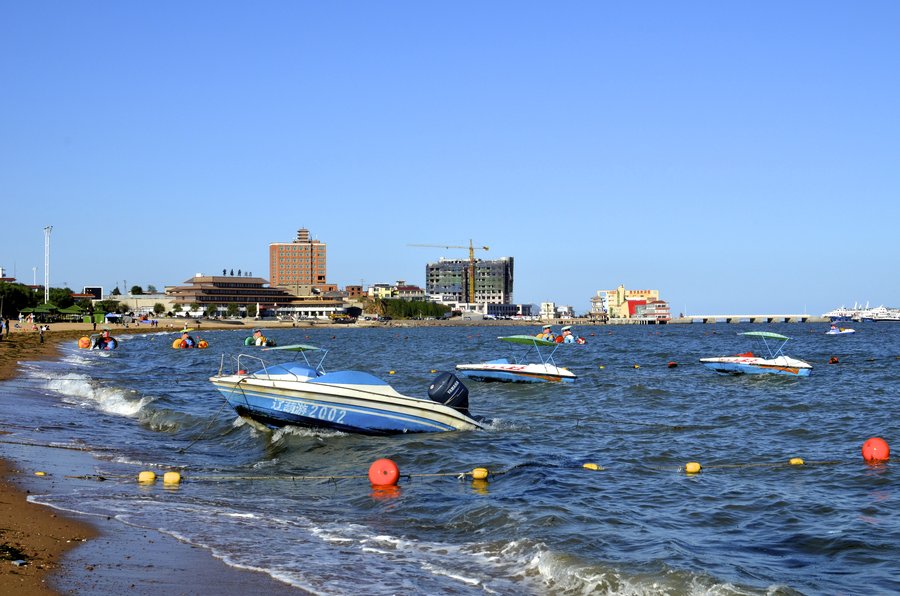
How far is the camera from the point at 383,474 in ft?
54.1

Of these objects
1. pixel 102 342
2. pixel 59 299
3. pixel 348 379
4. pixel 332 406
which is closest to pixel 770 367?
pixel 348 379

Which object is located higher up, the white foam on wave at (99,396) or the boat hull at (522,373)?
the boat hull at (522,373)

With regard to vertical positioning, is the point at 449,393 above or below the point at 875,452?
above

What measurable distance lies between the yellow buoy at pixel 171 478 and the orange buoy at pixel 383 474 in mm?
3528

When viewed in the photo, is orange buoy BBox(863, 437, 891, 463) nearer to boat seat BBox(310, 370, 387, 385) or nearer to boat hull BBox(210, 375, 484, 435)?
boat hull BBox(210, 375, 484, 435)

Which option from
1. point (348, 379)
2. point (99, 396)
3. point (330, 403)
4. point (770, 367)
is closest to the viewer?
point (330, 403)

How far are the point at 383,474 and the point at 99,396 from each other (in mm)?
20713

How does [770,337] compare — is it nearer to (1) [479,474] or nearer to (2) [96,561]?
(1) [479,474]

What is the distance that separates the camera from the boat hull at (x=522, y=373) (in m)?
37.8

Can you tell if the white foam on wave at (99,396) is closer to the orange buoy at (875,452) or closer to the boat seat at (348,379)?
the boat seat at (348,379)

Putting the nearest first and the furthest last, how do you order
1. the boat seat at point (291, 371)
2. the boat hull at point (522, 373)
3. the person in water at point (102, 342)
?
the boat seat at point (291, 371), the boat hull at point (522, 373), the person in water at point (102, 342)

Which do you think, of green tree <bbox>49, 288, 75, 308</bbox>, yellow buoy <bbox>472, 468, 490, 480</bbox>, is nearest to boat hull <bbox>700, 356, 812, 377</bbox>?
yellow buoy <bbox>472, 468, 490, 480</bbox>

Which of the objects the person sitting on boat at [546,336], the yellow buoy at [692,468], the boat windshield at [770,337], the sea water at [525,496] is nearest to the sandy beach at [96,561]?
the sea water at [525,496]

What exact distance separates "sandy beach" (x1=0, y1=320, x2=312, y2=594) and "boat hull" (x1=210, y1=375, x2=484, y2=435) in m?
9.02
